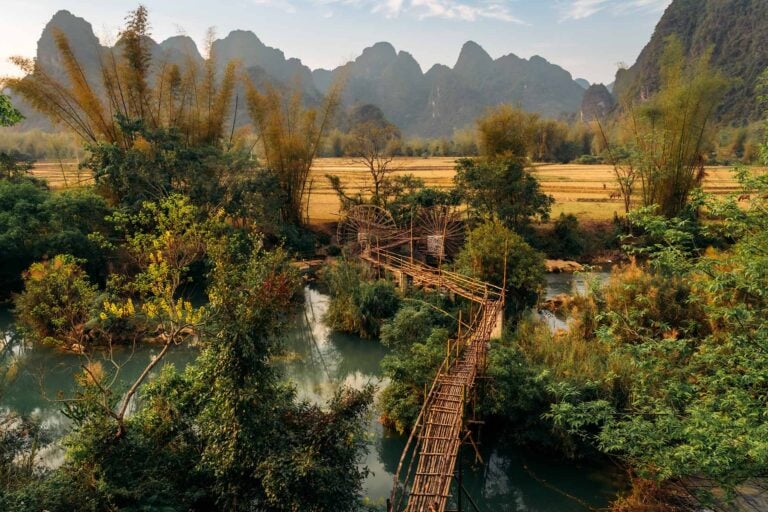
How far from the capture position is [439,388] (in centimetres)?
762

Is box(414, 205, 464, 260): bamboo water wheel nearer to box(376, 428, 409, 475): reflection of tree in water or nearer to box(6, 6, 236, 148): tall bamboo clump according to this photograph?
box(376, 428, 409, 475): reflection of tree in water

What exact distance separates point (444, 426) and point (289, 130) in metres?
17.8

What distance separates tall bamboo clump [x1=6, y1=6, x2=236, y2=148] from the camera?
55.2 feet

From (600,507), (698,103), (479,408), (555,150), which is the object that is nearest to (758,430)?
(600,507)

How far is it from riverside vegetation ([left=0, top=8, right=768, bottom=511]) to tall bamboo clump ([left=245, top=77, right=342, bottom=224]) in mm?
114

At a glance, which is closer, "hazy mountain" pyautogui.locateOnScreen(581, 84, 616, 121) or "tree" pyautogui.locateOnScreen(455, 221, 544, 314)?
"tree" pyautogui.locateOnScreen(455, 221, 544, 314)

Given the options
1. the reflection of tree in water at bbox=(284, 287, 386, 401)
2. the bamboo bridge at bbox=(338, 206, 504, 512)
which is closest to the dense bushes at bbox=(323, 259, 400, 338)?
the reflection of tree in water at bbox=(284, 287, 386, 401)

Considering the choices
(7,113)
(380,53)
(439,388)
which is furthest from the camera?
(380,53)

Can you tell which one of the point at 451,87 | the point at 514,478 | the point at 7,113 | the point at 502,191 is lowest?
the point at 514,478

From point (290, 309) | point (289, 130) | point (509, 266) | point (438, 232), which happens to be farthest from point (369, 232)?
point (290, 309)

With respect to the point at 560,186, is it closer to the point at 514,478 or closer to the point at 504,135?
the point at 504,135

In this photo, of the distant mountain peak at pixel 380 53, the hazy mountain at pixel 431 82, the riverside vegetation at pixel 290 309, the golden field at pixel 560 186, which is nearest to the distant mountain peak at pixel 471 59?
the hazy mountain at pixel 431 82

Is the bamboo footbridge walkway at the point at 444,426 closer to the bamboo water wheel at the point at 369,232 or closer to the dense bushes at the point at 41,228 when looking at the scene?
the bamboo water wheel at the point at 369,232

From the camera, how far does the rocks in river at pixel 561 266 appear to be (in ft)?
67.5
